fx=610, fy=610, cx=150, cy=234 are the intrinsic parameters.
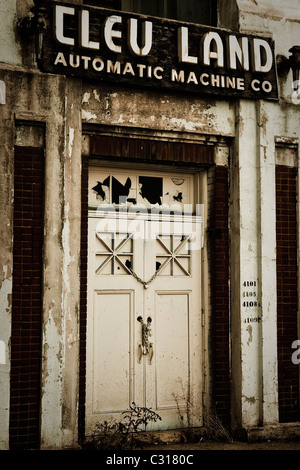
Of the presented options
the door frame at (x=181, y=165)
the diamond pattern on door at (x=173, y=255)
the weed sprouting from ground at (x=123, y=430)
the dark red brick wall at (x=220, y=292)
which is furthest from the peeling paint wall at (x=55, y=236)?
the dark red brick wall at (x=220, y=292)

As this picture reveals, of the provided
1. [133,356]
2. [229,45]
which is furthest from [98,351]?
[229,45]

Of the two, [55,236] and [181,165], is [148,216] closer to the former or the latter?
[181,165]

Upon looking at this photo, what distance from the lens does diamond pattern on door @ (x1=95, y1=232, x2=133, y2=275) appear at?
21.9 feet

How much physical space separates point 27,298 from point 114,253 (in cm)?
117

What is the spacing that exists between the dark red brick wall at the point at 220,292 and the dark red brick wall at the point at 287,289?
63 centimetres

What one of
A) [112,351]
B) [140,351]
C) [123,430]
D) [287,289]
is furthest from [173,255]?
[123,430]

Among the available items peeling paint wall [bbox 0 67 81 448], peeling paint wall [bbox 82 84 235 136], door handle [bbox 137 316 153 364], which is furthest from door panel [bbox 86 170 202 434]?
peeling paint wall [bbox 82 84 235 136]

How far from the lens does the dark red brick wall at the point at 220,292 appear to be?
272 inches

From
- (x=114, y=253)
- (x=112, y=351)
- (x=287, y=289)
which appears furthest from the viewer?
(x=287, y=289)

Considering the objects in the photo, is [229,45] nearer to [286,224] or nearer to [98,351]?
[286,224]

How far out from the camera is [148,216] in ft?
22.7

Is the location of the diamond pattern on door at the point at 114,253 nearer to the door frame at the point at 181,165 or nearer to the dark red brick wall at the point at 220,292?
the door frame at the point at 181,165

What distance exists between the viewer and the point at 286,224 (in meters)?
7.25

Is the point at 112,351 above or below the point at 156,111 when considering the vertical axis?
below
